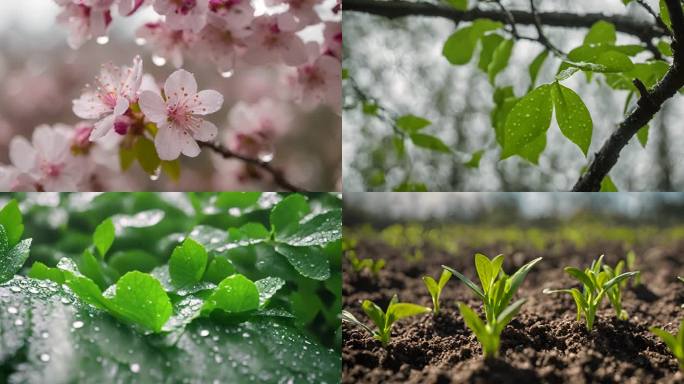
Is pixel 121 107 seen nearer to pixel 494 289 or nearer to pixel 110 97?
pixel 110 97

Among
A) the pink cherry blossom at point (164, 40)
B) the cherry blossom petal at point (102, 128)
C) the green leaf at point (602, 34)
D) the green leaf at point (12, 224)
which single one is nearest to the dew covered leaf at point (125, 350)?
the green leaf at point (12, 224)

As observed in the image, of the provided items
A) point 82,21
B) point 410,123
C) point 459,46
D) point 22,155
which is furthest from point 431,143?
point 22,155

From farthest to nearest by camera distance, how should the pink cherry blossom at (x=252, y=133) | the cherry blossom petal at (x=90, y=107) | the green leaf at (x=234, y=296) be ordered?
the pink cherry blossom at (x=252, y=133), the cherry blossom petal at (x=90, y=107), the green leaf at (x=234, y=296)

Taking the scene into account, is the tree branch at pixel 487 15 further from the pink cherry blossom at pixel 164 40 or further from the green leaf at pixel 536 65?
the pink cherry blossom at pixel 164 40

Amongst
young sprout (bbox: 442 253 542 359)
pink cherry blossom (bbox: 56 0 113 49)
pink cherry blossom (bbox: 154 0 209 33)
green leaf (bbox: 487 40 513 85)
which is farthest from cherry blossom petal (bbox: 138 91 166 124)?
green leaf (bbox: 487 40 513 85)

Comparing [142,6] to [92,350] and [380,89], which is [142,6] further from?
[380,89]
